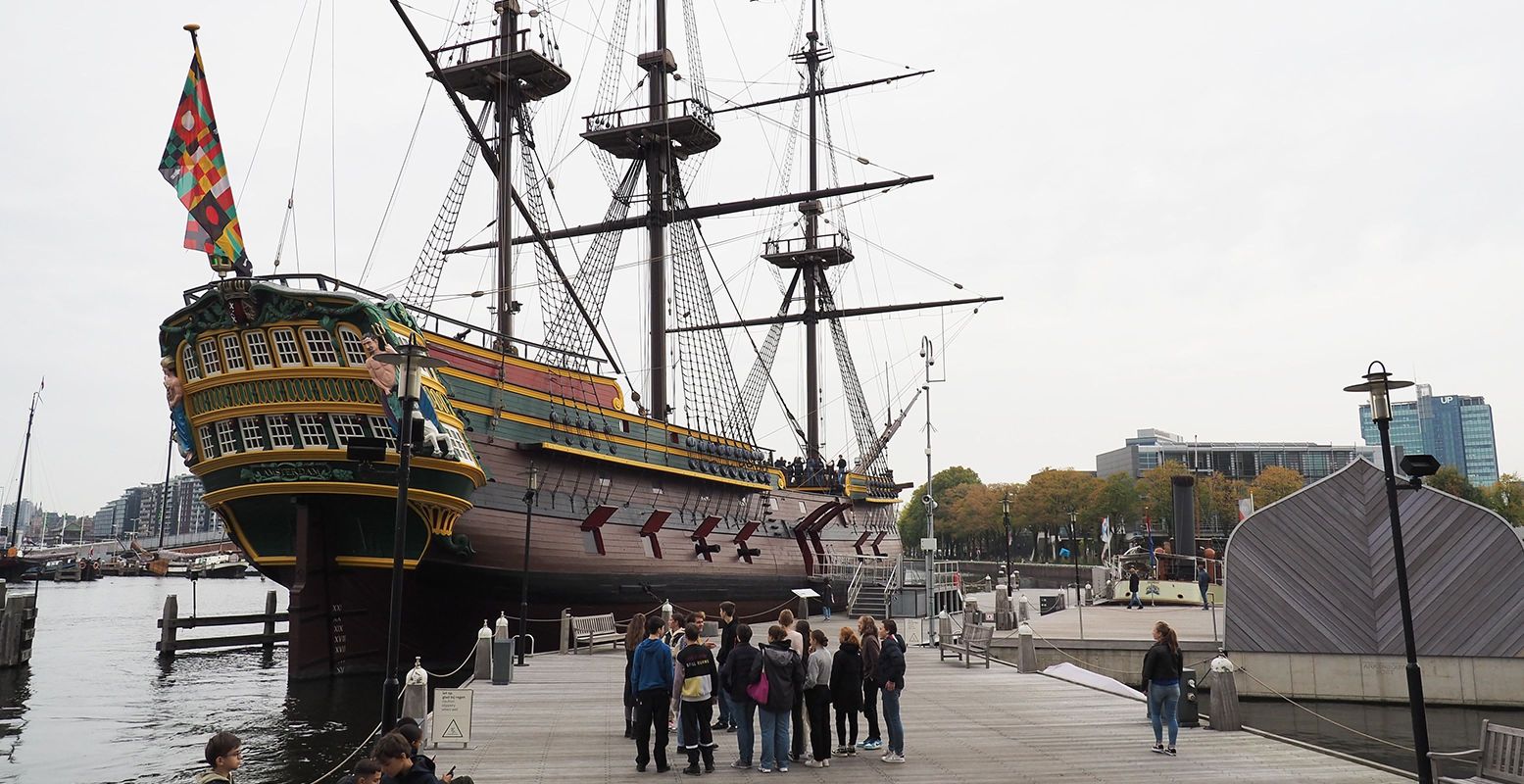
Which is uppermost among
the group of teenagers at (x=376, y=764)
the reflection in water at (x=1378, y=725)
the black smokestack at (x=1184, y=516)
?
the black smokestack at (x=1184, y=516)

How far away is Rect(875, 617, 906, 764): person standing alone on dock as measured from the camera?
10445mm

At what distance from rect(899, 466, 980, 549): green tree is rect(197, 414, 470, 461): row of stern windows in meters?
105

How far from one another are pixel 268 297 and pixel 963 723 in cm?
1516

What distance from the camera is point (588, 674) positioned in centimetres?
1839

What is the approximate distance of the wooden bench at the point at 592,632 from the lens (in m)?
22.6

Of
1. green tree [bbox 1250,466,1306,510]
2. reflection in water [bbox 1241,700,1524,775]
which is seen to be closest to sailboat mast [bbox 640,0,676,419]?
reflection in water [bbox 1241,700,1524,775]

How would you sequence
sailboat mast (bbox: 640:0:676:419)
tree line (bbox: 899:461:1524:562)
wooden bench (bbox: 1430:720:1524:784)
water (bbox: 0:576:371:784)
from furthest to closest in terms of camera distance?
tree line (bbox: 899:461:1524:562)
sailboat mast (bbox: 640:0:676:419)
water (bbox: 0:576:371:784)
wooden bench (bbox: 1430:720:1524:784)

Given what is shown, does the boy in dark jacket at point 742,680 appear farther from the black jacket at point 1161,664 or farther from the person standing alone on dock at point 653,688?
the black jacket at point 1161,664

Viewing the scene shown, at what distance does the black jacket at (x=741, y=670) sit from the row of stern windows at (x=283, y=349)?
13.0m

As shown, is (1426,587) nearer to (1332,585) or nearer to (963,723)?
(1332,585)

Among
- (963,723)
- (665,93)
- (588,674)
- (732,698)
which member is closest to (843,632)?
(732,698)

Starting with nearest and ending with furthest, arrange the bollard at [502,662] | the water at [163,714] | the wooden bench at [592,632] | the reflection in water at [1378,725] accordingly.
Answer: the water at [163,714]
the reflection in water at [1378,725]
the bollard at [502,662]
the wooden bench at [592,632]

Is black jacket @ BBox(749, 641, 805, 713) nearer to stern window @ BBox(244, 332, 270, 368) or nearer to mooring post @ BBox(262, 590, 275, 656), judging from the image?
stern window @ BBox(244, 332, 270, 368)

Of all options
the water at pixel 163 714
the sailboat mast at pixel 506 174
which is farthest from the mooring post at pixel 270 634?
the sailboat mast at pixel 506 174
